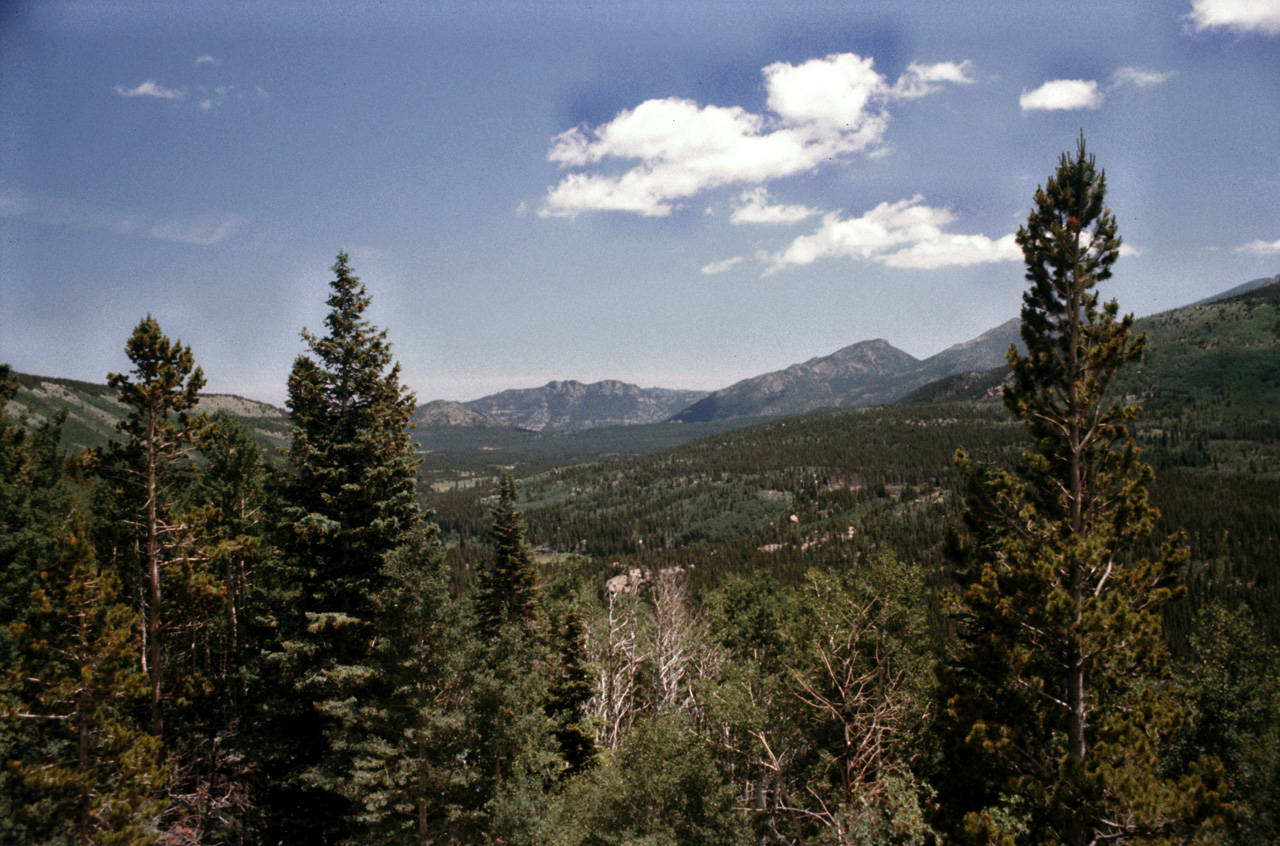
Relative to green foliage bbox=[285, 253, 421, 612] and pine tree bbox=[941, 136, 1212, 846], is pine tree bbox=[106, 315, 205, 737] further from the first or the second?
pine tree bbox=[941, 136, 1212, 846]

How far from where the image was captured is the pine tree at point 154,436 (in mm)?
17281

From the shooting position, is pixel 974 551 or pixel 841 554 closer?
pixel 974 551

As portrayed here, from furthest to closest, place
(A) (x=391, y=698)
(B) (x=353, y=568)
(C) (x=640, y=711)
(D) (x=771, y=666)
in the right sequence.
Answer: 1. (D) (x=771, y=666)
2. (C) (x=640, y=711)
3. (B) (x=353, y=568)
4. (A) (x=391, y=698)

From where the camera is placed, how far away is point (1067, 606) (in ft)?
40.2

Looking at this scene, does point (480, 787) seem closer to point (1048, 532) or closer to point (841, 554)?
point (1048, 532)

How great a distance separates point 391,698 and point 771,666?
31.1 metres

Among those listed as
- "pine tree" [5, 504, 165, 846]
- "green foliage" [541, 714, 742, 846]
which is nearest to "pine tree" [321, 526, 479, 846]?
"green foliage" [541, 714, 742, 846]

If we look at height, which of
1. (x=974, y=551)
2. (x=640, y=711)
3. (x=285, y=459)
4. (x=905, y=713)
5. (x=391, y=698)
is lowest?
(x=640, y=711)

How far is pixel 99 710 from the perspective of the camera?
1602cm

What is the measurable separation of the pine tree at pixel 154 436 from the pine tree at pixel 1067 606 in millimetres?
23054

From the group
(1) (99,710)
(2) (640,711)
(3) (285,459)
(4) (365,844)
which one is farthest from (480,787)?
(2) (640,711)

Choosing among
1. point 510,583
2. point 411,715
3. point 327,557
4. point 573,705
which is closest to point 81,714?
point 327,557

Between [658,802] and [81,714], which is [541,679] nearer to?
[658,802]

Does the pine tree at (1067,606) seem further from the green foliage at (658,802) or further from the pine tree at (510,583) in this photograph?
the pine tree at (510,583)
